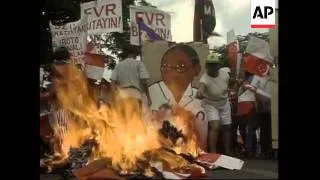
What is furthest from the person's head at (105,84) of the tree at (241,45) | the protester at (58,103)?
the tree at (241,45)

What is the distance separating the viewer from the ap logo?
18.9 feet

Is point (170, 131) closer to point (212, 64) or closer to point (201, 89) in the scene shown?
point (201, 89)

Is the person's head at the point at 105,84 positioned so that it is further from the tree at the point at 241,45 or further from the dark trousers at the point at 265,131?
the dark trousers at the point at 265,131

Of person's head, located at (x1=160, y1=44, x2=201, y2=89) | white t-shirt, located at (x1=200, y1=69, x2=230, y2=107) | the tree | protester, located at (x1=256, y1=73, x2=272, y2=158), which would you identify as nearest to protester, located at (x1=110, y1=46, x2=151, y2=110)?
person's head, located at (x1=160, y1=44, x2=201, y2=89)

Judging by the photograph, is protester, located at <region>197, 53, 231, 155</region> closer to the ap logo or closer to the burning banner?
the burning banner

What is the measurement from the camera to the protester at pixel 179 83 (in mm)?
5820

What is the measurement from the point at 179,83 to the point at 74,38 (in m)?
1.21

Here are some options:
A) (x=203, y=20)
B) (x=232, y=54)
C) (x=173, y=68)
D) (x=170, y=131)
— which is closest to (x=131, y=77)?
(x=173, y=68)

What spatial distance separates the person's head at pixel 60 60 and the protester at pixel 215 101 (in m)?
1.44

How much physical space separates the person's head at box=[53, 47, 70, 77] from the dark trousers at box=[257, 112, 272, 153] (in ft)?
6.82
